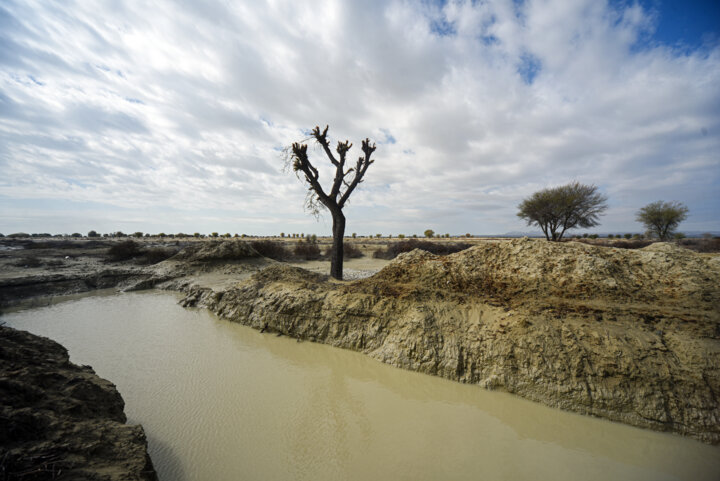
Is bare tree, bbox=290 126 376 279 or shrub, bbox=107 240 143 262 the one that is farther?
shrub, bbox=107 240 143 262

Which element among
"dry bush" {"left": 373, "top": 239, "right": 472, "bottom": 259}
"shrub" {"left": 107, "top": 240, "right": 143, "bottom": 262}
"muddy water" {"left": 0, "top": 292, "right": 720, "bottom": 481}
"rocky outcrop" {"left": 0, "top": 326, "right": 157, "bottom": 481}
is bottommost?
"muddy water" {"left": 0, "top": 292, "right": 720, "bottom": 481}

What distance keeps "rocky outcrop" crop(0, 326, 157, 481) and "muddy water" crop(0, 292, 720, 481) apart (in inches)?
23.0

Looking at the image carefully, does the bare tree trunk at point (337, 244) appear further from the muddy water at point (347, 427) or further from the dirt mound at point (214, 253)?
the dirt mound at point (214, 253)

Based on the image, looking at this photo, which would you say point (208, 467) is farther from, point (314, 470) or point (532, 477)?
point (532, 477)

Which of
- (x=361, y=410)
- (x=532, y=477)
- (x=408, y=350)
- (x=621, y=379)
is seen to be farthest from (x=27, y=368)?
(x=621, y=379)

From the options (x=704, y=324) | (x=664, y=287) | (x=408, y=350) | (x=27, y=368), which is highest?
(x=664, y=287)

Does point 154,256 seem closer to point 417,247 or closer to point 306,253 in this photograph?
point 306,253

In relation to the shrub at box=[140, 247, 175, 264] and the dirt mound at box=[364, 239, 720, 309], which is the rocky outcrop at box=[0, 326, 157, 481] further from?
the shrub at box=[140, 247, 175, 264]

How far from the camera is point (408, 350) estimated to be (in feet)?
15.4

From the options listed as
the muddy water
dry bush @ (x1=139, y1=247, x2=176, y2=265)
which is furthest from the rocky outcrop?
dry bush @ (x1=139, y1=247, x2=176, y2=265)

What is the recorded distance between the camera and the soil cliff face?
11.0 ft

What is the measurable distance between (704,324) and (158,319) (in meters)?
11.2

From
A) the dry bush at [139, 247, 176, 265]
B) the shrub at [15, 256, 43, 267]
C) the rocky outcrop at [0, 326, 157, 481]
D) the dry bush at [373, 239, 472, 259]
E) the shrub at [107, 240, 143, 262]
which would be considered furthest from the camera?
the dry bush at [373, 239, 472, 259]

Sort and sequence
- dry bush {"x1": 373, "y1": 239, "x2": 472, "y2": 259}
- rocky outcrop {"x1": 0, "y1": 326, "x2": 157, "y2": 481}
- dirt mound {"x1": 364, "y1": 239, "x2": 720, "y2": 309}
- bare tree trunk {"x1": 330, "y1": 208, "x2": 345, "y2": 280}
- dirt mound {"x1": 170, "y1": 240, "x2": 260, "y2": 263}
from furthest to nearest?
dry bush {"x1": 373, "y1": 239, "x2": 472, "y2": 259} < dirt mound {"x1": 170, "y1": 240, "x2": 260, "y2": 263} < bare tree trunk {"x1": 330, "y1": 208, "x2": 345, "y2": 280} < dirt mound {"x1": 364, "y1": 239, "x2": 720, "y2": 309} < rocky outcrop {"x1": 0, "y1": 326, "x2": 157, "y2": 481}
